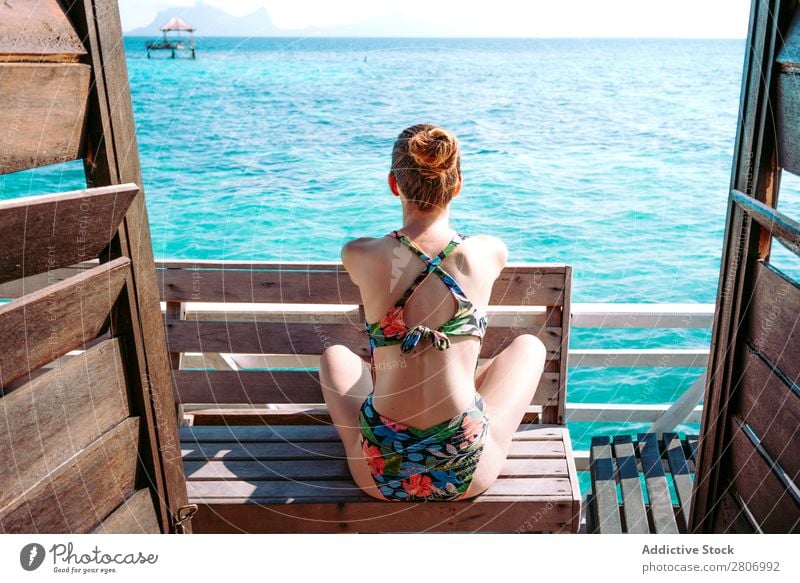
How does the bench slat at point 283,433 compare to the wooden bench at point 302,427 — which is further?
the bench slat at point 283,433

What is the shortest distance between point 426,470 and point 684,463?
1.26 metres

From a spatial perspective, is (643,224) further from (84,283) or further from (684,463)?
(84,283)

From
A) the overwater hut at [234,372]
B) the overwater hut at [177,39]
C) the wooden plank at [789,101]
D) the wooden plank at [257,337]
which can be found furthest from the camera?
the overwater hut at [177,39]

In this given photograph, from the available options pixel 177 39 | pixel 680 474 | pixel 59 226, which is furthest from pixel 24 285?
pixel 177 39

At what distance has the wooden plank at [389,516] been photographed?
7.48 feet

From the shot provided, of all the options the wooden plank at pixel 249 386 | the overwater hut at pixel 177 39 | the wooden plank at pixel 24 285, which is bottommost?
the wooden plank at pixel 249 386

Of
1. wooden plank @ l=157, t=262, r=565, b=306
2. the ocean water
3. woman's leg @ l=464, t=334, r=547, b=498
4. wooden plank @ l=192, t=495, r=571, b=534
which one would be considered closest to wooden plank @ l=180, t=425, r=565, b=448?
woman's leg @ l=464, t=334, r=547, b=498

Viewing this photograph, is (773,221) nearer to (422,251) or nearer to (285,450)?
(422,251)

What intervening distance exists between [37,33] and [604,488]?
2.43 metres

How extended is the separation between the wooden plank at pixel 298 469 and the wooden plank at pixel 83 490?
2.40 feet

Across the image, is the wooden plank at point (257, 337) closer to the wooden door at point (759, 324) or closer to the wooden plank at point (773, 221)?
the wooden door at point (759, 324)

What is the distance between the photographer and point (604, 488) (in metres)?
2.83

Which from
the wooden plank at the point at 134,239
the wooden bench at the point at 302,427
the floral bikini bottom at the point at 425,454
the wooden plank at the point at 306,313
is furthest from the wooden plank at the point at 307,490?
the wooden plank at the point at 306,313

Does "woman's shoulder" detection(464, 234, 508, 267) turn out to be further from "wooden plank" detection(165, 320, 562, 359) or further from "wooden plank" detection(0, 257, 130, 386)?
"wooden plank" detection(0, 257, 130, 386)
